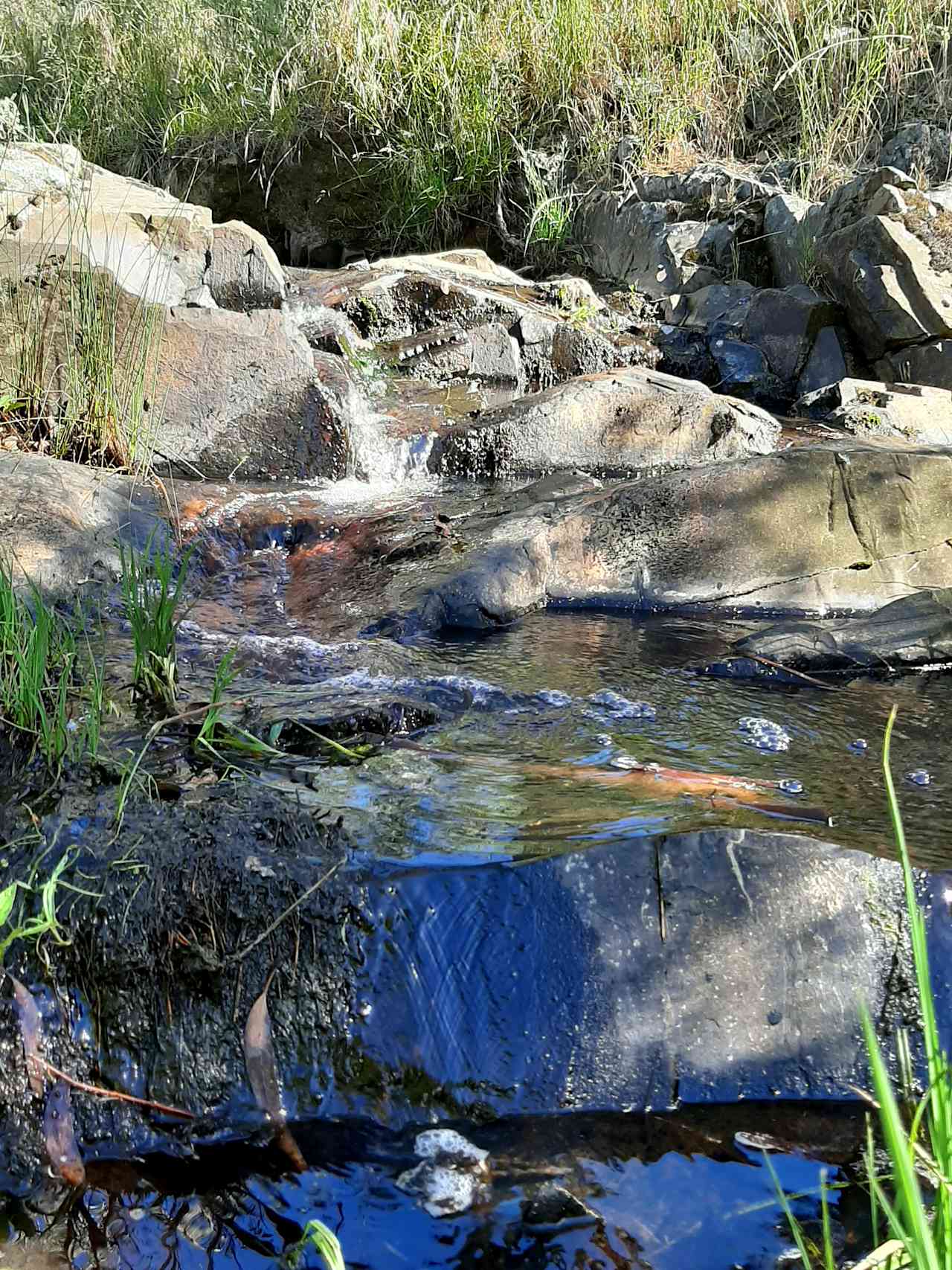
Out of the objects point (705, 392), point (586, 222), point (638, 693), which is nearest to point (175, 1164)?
point (638, 693)

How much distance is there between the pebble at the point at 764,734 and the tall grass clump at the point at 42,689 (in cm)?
170

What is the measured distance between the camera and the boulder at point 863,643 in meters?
3.87

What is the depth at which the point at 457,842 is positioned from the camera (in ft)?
7.89

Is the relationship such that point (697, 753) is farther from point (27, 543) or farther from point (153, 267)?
point (153, 267)

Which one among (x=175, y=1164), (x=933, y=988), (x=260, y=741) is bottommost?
(x=175, y=1164)

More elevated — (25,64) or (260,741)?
(25,64)

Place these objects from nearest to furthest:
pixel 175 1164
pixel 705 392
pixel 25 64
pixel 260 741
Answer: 1. pixel 175 1164
2. pixel 260 741
3. pixel 705 392
4. pixel 25 64

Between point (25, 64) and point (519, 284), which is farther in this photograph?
point (25, 64)

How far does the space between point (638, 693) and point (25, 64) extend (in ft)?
39.8

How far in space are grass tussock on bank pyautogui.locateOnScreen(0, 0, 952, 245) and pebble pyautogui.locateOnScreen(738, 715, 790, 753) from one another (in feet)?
25.6

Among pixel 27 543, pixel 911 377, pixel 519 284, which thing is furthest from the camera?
pixel 519 284

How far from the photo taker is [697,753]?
3.10 metres

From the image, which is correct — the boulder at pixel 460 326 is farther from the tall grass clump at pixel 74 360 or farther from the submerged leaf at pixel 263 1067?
the submerged leaf at pixel 263 1067

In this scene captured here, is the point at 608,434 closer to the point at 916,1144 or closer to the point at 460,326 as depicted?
the point at 460,326
